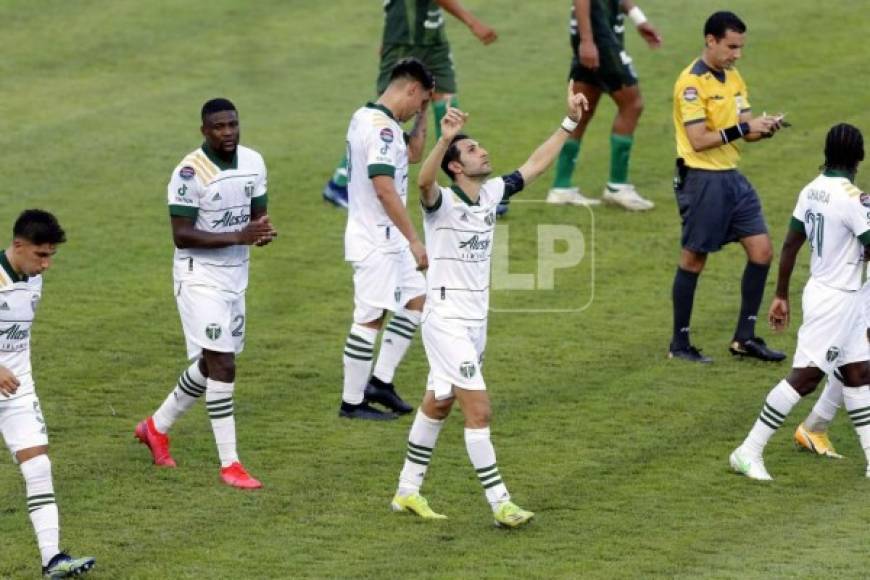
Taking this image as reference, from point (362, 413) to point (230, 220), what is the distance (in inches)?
81.4

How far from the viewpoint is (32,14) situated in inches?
933

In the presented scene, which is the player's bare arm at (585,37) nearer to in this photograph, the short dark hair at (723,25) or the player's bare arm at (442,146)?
the short dark hair at (723,25)

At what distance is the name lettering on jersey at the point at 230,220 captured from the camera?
438 inches

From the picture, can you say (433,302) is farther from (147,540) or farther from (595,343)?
(595,343)

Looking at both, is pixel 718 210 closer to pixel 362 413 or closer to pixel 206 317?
pixel 362 413

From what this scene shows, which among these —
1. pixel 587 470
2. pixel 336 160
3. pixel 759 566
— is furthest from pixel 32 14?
pixel 759 566

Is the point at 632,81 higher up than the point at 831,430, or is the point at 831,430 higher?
the point at 632,81

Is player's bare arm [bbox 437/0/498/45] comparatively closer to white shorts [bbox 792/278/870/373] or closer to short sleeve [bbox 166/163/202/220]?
short sleeve [bbox 166/163/202/220]

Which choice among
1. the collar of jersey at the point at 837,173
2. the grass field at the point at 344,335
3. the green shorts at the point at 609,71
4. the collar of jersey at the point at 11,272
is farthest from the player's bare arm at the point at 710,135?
the collar of jersey at the point at 11,272

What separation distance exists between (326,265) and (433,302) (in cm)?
606

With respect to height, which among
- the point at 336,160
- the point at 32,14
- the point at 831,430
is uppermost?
the point at 32,14

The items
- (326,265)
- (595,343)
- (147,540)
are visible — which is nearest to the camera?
(147,540)

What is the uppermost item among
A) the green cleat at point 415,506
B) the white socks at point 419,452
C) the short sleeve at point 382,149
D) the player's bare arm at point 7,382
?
the short sleeve at point 382,149

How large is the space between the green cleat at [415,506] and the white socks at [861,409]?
2.72 m
